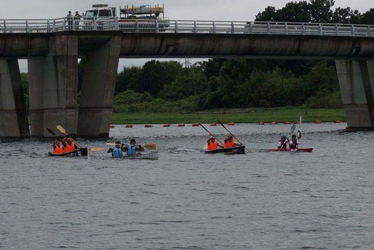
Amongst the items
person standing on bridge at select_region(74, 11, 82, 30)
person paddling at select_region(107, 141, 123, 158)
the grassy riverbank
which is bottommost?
the grassy riverbank

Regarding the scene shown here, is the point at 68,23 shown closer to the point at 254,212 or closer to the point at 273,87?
the point at 254,212

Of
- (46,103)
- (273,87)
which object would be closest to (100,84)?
(46,103)

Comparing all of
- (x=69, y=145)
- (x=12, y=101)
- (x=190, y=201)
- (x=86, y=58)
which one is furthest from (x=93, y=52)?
(x=190, y=201)

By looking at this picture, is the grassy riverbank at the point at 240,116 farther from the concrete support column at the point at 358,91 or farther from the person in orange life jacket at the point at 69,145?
the person in orange life jacket at the point at 69,145

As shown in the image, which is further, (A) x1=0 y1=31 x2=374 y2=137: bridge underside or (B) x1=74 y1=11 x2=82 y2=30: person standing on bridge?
(B) x1=74 y1=11 x2=82 y2=30: person standing on bridge

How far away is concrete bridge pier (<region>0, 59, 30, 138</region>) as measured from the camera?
8994cm

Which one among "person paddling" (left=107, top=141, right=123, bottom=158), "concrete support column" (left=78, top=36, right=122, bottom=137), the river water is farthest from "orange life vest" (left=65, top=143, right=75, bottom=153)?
"concrete support column" (left=78, top=36, right=122, bottom=137)

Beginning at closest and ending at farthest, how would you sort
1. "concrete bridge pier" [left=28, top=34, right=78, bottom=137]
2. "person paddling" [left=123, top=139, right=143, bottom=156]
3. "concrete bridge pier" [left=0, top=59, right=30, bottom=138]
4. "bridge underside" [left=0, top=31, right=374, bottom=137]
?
"person paddling" [left=123, top=139, right=143, bottom=156] → "concrete bridge pier" [left=28, top=34, right=78, bottom=137] → "bridge underside" [left=0, top=31, right=374, bottom=137] → "concrete bridge pier" [left=0, top=59, right=30, bottom=138]

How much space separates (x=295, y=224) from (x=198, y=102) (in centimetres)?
11639

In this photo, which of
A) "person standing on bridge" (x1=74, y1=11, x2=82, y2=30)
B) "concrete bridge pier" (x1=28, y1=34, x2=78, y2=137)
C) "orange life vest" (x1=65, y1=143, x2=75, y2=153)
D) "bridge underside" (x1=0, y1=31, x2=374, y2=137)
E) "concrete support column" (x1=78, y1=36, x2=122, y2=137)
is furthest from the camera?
"concrete support column" (x1=78, y1=36, x2=122, y2=137)

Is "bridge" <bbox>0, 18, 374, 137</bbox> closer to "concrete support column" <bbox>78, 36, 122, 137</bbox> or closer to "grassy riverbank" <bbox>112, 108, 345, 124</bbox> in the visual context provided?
"concrete support column" <bbox>78, 36, 122, 137</bbox>

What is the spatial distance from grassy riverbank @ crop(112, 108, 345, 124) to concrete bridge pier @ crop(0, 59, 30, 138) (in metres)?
45.5

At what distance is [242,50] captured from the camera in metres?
96.6

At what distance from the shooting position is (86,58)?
91.6m
